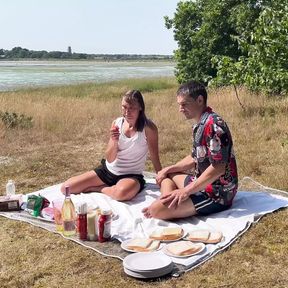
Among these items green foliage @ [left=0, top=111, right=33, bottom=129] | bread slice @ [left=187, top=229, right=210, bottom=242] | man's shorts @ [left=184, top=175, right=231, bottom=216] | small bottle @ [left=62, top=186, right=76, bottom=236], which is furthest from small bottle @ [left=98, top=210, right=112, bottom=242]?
green foliage @ [left=0, top=111, right=33, bottom=129]

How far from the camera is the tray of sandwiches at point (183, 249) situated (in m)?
3.61

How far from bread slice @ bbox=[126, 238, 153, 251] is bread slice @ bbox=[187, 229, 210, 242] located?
0.34m

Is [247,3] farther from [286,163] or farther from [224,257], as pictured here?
[224,257]

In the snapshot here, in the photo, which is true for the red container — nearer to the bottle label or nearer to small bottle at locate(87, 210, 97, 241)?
small bottle at locate(87, 210, 97, 241)

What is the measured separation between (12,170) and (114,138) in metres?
2.45

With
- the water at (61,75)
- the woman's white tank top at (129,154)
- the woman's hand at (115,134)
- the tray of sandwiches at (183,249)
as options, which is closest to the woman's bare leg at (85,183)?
the woman's white tank top at (129,154)

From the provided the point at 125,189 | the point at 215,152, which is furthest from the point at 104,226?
the point at 215,152

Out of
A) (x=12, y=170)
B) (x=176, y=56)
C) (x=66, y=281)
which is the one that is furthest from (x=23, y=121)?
(x=176, y=56)

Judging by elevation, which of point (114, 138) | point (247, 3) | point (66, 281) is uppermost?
point (247, 3)

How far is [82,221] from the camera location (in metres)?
3.94

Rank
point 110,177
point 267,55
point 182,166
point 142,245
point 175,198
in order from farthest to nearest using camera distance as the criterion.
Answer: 1. point 267,55
2. point 110,177
3. point 182,166
4. point 175,198
5. point 142,245

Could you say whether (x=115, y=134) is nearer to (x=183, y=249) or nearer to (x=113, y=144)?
(x=113, y=144)

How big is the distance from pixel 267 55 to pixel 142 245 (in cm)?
591

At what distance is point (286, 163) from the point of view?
640cm
